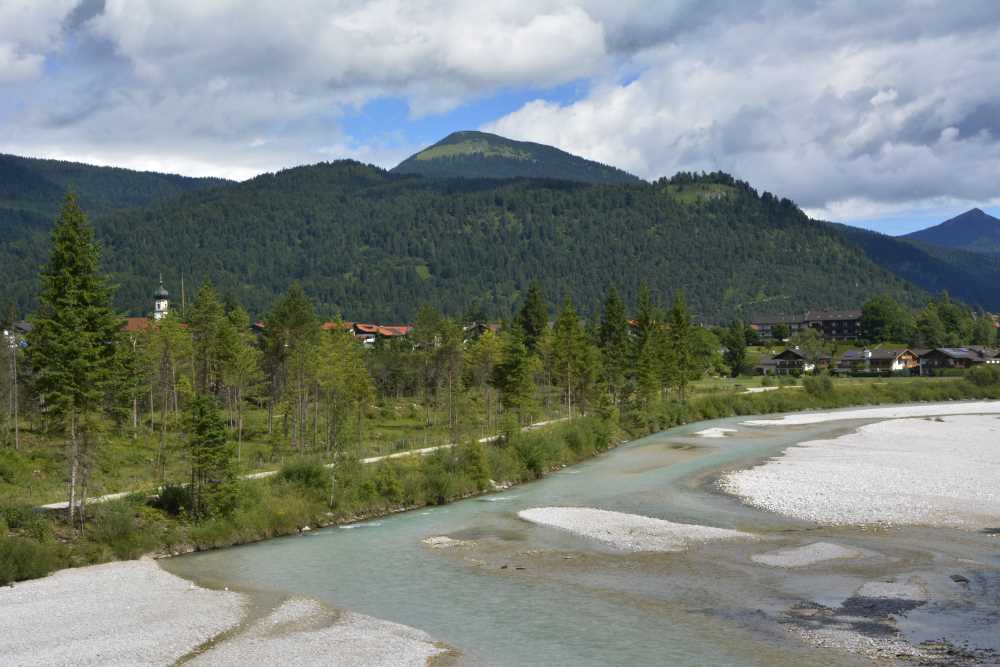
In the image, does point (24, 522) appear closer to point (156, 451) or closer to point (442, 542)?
point (442, 542)

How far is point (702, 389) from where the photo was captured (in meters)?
144

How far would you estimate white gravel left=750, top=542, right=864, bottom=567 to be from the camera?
38438mm

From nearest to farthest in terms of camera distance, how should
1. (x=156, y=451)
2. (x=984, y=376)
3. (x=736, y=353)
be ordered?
(x=156, y=451) < (x=984, y=376) < (x=736, y=353)

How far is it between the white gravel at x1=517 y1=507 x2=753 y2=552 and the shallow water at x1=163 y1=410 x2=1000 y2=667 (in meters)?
1.29

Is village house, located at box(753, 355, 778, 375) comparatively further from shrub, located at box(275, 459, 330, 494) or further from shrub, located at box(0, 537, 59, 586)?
shrub, located at box(0, 537, 59, 586)

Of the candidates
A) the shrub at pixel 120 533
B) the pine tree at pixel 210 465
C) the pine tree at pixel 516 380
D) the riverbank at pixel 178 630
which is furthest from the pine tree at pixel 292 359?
the riverbank at pixel 178 630

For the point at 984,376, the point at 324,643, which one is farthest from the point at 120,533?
the point at 984,376

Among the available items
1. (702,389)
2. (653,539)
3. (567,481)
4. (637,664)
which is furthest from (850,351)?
(637,664)

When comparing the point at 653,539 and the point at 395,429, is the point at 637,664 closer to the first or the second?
the point at 653,539

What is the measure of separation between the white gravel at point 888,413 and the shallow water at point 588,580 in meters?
57.8

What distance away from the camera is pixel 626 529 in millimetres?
46812

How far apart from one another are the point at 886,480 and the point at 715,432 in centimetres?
3720

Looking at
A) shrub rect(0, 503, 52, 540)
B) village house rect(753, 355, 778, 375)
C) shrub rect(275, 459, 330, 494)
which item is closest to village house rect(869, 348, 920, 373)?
village house rect(753, 355, 778, 375)

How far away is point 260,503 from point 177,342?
38703mm
